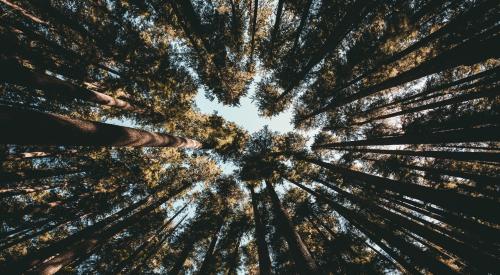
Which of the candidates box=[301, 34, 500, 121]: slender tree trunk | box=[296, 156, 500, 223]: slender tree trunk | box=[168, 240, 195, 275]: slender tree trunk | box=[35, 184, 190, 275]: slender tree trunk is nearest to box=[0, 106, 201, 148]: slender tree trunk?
box=[35, 184, 190, 275]: slender tree trunk

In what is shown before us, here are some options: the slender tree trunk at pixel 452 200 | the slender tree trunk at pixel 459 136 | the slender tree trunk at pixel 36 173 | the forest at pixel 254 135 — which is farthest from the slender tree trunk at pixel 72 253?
the slender tree trunk at pixel 459 136

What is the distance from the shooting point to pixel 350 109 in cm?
1569

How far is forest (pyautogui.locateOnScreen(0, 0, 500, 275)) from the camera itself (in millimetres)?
8273

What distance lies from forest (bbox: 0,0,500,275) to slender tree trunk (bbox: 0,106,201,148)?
0.63 metres

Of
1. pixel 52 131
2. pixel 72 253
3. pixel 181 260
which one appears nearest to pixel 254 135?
pixel 181 260

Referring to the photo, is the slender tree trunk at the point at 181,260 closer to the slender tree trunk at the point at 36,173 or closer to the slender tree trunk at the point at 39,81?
the slender tree trunk at the point at 39,81

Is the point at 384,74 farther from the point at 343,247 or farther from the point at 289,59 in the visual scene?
the point at 343,247

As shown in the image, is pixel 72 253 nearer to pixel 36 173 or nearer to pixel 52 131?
pixel 52 131

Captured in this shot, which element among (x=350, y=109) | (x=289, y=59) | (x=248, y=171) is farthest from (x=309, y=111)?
(x=248, y=171)

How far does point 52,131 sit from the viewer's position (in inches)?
145

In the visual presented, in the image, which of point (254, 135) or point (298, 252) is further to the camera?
point (254, 135)

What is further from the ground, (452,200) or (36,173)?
(452,200)

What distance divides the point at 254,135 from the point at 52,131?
15.7 m

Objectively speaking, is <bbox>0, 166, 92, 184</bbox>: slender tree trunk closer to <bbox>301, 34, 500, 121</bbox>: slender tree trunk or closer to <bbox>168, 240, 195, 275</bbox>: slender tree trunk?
<bbox>168, 240, 195, 275</bbox>: slender tree trunk
